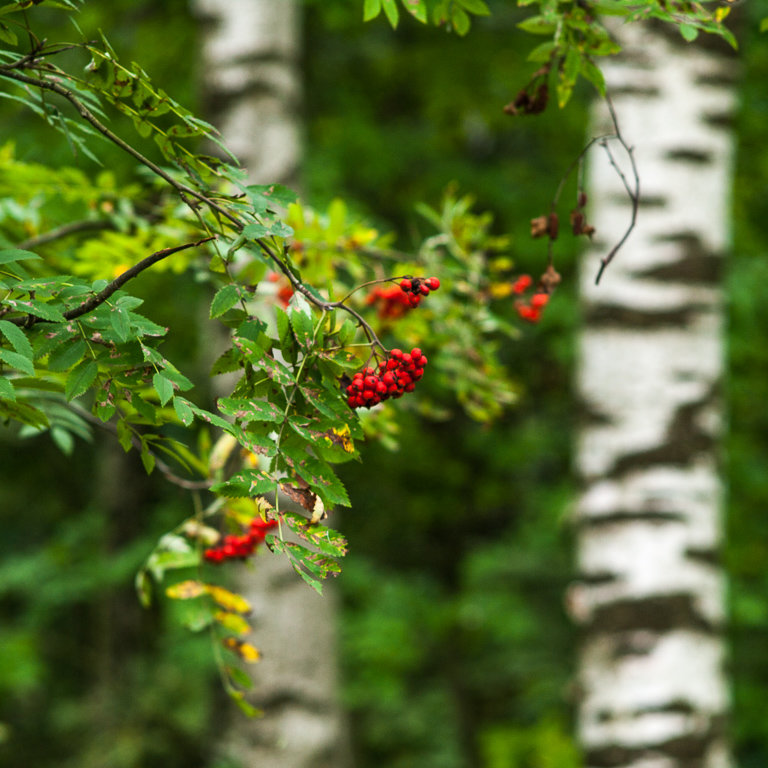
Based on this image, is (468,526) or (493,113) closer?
(493,113)

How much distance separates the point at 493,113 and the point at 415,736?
5489 mm

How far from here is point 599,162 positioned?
2600mm

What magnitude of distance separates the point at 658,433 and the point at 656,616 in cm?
51

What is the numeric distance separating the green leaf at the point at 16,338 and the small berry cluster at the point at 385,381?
0.91 feet

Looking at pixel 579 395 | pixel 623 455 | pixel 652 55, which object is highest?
pixel 652 55

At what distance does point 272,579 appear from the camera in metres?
2.91

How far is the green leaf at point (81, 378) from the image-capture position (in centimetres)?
71

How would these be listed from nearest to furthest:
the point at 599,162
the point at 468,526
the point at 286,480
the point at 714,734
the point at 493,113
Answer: the point at 286,480, the point at 714,734, the point at 599,162, the point at 493,113, the point at 468,526

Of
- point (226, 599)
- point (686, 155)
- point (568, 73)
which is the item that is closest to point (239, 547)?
point (226, 599)

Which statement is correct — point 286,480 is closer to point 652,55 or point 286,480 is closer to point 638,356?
point 638,356

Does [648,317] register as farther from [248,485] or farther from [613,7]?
[248,485]

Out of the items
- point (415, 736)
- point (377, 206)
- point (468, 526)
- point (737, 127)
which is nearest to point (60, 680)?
point (415, 736)

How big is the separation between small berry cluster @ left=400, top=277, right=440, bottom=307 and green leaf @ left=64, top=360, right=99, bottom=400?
29 cm

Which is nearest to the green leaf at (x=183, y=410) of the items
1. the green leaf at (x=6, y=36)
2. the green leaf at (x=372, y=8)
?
the green leaf at (x=6, y=36)
